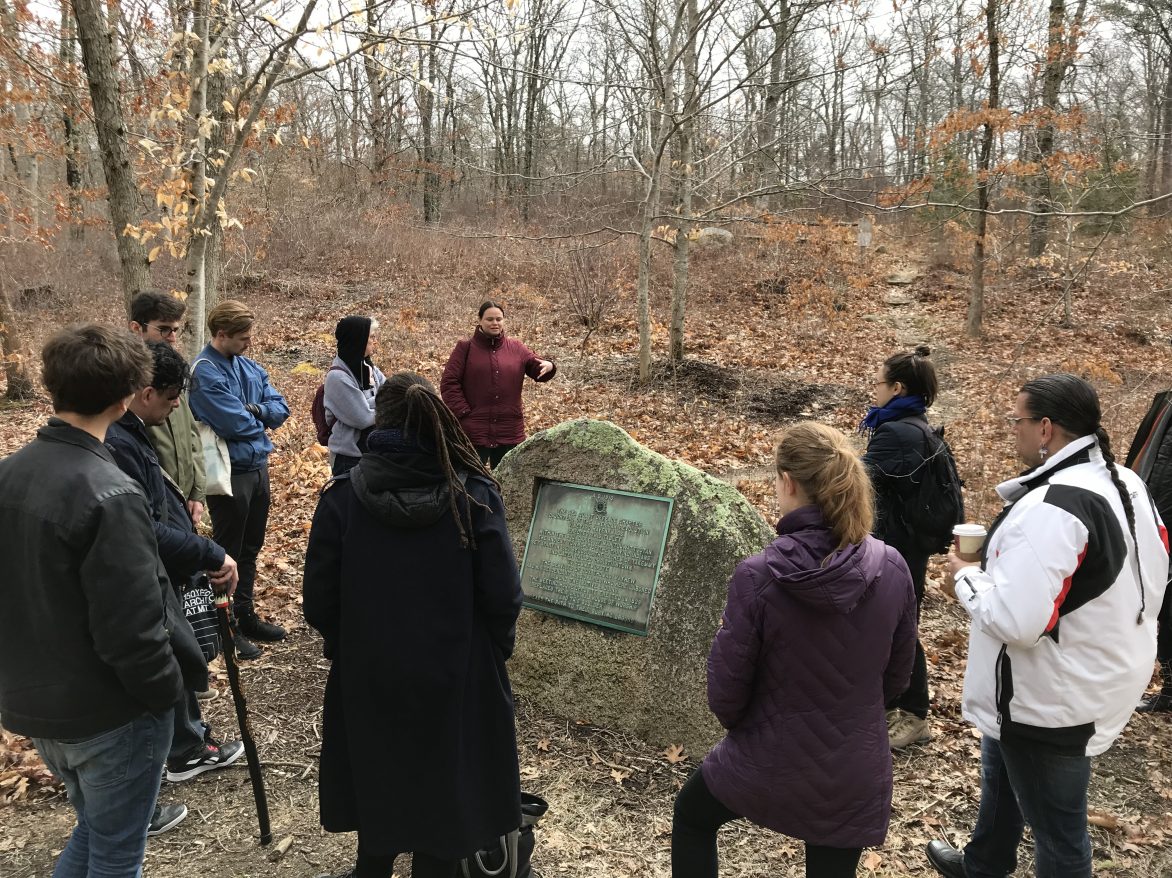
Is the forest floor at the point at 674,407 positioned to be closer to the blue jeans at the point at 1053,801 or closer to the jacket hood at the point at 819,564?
the blue jeans at the point at 1053,801

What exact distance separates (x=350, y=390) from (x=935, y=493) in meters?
3.45

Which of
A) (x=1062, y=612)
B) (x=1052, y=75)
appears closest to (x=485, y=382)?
(x=1062, y=612)

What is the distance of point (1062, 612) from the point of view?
7.64ft

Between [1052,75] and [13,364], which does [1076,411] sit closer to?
[13,364]

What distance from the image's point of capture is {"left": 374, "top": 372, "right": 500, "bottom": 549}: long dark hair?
2199 millimetres

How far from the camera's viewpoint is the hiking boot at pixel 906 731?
4000mm

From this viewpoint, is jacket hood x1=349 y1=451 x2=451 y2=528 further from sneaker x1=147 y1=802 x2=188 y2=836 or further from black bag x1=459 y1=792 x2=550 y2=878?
sneaker x1=147 y1=802 x2=188 y2=836

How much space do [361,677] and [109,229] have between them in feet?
78.1

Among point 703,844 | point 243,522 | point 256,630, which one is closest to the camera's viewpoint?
point 703,844

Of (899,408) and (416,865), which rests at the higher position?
(899,408)

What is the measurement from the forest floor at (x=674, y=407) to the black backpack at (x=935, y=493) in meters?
1.29

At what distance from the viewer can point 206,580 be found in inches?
124

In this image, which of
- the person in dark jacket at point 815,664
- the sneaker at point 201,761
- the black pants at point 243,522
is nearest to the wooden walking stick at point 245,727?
the sneaker at point 201,761

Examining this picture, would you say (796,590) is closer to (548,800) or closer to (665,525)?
(665,525)
